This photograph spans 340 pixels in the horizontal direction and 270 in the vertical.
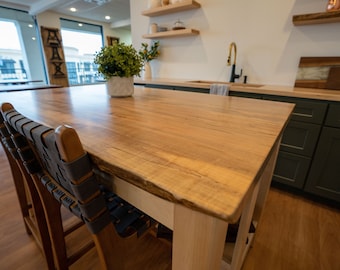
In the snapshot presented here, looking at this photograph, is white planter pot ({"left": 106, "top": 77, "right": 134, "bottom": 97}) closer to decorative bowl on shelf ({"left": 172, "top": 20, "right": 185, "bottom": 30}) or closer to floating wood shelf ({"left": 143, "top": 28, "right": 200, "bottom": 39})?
floating wood shelf ({"left": 143, "top": 28, "right": 200, "bottom": 39})

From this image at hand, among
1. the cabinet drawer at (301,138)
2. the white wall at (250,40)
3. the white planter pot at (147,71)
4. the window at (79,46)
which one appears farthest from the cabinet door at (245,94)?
the window at (79,46)

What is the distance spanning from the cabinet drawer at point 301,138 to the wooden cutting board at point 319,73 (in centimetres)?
56

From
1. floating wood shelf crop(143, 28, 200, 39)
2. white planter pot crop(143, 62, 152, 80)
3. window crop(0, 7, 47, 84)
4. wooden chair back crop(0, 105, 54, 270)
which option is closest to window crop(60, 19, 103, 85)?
window crop(0, 7, 47, 84)

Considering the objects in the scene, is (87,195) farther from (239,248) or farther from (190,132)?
(239,248)

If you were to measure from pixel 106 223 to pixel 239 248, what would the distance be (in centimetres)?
69

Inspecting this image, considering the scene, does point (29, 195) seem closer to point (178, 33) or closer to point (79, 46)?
point (178, 33)

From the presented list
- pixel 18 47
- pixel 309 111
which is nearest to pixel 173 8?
pixel 309 111

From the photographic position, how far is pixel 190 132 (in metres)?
0.61

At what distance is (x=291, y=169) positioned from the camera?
1665 millimetres

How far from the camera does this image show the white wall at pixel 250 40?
186 cm

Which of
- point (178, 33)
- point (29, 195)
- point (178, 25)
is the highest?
point (178, 25)

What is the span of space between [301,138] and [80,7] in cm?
544

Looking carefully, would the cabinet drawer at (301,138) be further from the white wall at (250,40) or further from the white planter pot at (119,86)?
the white planter pot at (119,86)

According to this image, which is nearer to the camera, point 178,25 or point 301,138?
point 301,138
